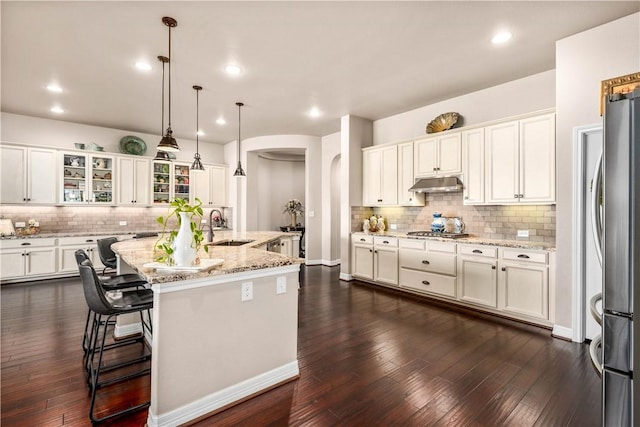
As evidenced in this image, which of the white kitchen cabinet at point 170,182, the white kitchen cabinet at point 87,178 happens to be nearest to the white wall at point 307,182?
the white kitchen cabinet at point 170,182

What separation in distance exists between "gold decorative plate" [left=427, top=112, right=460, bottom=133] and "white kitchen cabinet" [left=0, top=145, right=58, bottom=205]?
6702 millimetres

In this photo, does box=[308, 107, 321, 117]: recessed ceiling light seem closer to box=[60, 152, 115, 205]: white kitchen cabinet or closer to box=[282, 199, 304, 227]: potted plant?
box=[282, 199, 304, 227]: potted plant

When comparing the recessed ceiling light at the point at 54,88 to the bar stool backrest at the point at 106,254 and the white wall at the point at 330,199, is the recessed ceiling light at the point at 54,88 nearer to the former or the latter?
the bar stool backrest at the point at 106,254

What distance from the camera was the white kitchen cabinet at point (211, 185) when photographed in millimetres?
7352

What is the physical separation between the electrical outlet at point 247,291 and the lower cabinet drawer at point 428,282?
302cm

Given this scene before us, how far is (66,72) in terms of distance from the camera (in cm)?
379

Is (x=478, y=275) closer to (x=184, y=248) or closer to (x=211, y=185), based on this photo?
(x=184, y=248)

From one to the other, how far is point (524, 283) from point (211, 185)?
21.8ft

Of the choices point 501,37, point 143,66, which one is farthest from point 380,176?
point 143,66

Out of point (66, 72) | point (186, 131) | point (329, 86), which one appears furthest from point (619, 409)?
point (186, 131)

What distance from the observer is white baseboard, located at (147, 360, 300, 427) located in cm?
178

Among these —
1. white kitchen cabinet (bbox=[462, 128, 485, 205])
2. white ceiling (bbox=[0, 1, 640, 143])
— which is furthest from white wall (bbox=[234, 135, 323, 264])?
white kitchen cabinet (bbox=[462, 128, 485, 205])

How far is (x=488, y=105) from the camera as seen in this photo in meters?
4.29

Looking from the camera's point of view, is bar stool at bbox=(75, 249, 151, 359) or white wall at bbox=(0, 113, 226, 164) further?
white wall at bbox=(0, 113, 226, 164)
